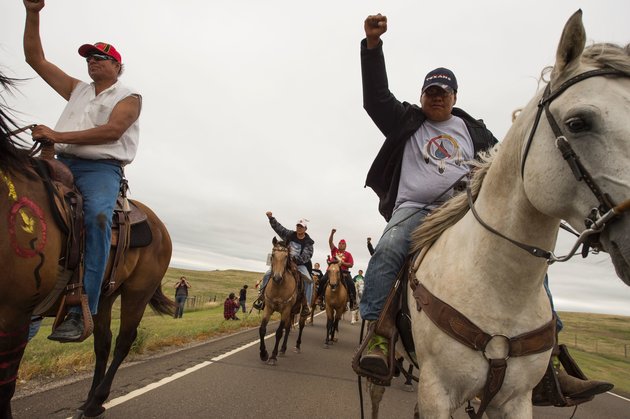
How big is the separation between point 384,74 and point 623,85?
1.72 meters

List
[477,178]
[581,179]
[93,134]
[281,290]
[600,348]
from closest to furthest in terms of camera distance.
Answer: [581,179]
[477,178]
[93,134]
[281,290]
[600,348]

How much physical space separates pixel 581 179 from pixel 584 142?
15cm

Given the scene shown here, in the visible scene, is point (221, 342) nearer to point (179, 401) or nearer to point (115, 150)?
point (179, 401)

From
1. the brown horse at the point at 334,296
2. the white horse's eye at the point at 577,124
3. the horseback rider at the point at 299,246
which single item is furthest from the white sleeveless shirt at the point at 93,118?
the brown horse at the point at 334,296

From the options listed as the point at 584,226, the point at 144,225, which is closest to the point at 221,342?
the point at 144,225

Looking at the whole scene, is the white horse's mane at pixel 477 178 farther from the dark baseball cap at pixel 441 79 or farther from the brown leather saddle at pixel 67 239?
the brown leather saddle at pixel 67 239

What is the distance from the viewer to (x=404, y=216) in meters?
3.15

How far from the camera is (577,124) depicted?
1491mm

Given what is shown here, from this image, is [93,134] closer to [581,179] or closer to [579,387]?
[581,179]

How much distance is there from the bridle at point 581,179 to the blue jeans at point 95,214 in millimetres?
3014

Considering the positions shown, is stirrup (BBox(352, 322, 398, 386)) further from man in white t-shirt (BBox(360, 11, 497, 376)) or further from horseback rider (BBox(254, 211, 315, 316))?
horseback rider (BBox(254, 211, 315, 316))

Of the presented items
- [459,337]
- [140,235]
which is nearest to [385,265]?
[459,337]

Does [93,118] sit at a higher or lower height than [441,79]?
lower

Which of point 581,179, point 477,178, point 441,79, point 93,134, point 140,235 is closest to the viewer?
point 581,179
